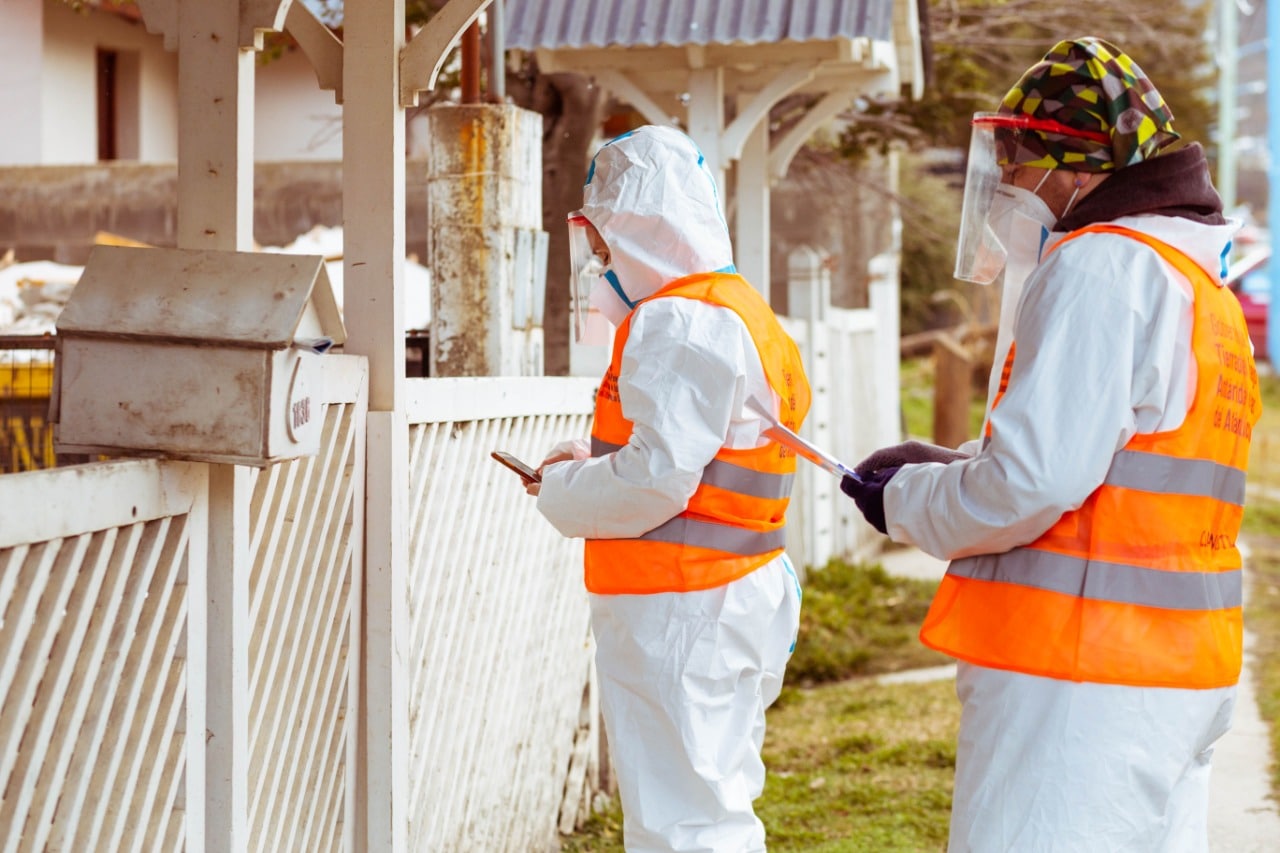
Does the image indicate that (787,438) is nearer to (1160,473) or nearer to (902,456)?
(902,456)

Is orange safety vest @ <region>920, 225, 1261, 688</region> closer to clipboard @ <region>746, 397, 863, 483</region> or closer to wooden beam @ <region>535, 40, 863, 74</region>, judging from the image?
clipboard @ <region>746, 397, 863, 483</region>

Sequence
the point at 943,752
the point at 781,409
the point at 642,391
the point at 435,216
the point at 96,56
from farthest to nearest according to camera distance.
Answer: the point at 96,56 < the point at 943,752 < the point at 435,216 < the point at 781,409 < the point at 642,391

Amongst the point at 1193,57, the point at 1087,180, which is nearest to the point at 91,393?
the point at 1087,180

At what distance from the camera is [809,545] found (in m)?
9.19

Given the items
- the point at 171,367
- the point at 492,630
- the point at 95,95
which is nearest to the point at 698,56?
the point at 492,630

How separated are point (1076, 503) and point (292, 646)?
5.21ft

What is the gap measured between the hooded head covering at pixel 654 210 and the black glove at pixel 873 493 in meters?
0.73

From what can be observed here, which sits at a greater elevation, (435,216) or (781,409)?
(435,216)

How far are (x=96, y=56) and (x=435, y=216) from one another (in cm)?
901

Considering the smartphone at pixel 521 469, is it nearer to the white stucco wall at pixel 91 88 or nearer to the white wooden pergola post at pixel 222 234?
the white wooden pergola post at pixel 222 234

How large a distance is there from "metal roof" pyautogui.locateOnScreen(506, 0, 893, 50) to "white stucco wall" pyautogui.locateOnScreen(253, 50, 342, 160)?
6.46m

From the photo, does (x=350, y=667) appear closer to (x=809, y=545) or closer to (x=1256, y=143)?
(x=809, y=545)

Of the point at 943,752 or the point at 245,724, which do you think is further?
the point at 943,752

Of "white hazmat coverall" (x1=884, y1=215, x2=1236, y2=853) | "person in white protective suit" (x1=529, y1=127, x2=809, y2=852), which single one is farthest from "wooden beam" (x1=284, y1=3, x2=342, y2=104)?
"white hazmat coverall" (x1=884, y1=215, x2=1236, y2=853)
